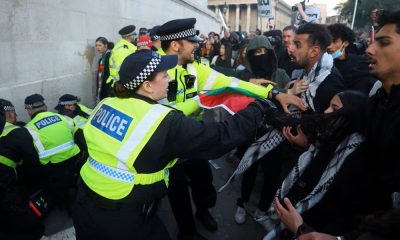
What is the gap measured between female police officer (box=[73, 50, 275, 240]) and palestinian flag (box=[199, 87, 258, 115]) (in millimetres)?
461

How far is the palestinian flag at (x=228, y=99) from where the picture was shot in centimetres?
254

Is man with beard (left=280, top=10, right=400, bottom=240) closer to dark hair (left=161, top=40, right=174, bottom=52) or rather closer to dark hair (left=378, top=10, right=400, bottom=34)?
dark hair (left=378, top=10, right=400, bottom=34)

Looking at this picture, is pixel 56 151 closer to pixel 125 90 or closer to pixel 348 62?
pixel 125 90

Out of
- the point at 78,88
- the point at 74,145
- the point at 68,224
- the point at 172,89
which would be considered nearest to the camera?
the point at 172,89

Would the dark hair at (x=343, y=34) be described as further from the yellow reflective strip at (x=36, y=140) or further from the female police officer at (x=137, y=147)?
the yellow reflective strip at (x=36, y=140)

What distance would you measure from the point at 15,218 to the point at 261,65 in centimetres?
314

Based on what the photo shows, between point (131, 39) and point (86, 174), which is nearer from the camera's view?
point (86, 174)

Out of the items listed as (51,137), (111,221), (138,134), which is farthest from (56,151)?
(138,134)

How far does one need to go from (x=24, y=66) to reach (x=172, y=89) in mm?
3219

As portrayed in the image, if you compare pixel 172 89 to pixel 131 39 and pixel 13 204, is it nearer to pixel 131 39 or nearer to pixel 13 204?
pixel 13 204

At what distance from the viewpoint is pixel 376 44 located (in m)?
1.88

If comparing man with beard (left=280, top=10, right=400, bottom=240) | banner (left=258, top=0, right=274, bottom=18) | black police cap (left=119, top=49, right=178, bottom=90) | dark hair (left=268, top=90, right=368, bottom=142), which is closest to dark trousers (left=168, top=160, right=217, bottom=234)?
black police cap (left=119, top=49, right=178, bottom=90)

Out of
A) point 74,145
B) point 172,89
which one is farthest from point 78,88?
point 172,89

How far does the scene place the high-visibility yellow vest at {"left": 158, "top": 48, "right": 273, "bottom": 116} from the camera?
8.61ft
